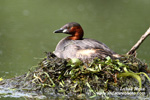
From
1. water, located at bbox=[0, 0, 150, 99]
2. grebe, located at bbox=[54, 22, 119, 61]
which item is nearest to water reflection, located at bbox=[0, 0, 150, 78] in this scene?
water, located at bbox=[0, 0, 150, 99]

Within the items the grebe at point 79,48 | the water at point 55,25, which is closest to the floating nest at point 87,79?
the grebe at point 79,48

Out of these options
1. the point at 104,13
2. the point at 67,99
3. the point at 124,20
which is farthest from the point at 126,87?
the point at 104,13

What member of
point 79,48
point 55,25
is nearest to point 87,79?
point 79,48

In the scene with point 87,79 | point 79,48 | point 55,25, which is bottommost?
point 87,79

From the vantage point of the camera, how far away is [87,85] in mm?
6020

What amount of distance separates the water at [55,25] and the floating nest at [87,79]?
55.9 inches

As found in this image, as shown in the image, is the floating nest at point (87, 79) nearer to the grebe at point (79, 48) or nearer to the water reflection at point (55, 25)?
the grebe at point (79, 48)

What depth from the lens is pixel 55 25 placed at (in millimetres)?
13586

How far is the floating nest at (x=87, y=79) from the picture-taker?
6049mm

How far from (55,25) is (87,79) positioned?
7.67 meters

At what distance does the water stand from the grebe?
137cm

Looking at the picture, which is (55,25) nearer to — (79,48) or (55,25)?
(55,25)

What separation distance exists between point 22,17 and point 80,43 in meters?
8.29

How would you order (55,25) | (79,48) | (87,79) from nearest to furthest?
(87,79) < (79,48) < (55,25)
